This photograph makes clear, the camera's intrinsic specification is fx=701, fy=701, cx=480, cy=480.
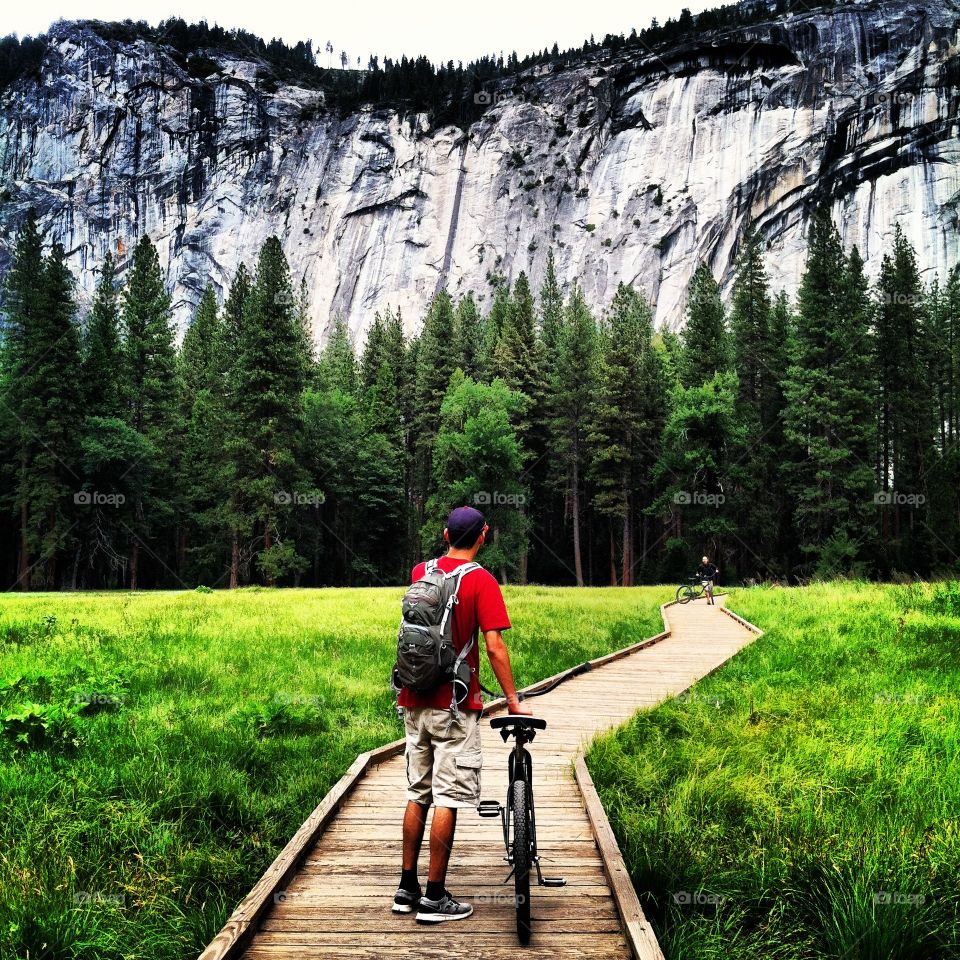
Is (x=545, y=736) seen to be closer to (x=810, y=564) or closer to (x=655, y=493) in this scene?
(x=810, y=564)

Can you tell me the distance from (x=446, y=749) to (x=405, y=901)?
0.83 meters

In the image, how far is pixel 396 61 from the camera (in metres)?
140

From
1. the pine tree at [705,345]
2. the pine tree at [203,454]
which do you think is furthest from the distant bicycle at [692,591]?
the pine tree at [203,454]

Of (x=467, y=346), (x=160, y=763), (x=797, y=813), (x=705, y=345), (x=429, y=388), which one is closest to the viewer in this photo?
(x=797, y=813)

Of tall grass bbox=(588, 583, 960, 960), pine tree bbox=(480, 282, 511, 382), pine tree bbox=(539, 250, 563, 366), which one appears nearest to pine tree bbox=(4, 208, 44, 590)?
pine tree bbox=(480, 282, 511, 382)

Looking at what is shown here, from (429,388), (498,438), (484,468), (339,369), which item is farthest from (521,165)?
(484,468)

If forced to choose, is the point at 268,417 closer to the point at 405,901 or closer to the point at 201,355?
the point at 201,355

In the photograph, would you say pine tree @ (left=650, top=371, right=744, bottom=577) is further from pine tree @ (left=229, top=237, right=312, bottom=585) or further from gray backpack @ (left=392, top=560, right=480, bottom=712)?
gray backpack @ (left=392, top=560, right=480, bottom=712)

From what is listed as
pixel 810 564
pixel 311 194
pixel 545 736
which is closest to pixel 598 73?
pixel 311 194

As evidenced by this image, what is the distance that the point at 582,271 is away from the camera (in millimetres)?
96750

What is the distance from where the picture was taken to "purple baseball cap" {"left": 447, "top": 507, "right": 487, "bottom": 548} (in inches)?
160

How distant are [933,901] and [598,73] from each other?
408 ft

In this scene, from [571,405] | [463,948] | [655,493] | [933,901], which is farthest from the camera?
[655,493]

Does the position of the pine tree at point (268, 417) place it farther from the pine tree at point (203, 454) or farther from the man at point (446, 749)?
the man at point (446, 749)
